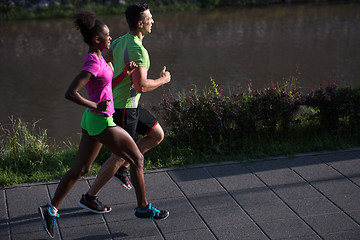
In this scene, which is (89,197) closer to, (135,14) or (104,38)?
(104,38)

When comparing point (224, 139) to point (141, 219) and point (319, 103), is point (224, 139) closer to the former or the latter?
point (319, 103)

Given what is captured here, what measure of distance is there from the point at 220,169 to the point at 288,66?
7.36 meters

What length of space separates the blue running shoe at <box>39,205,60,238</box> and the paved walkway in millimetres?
128

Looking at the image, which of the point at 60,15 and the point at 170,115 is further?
the point at 60,15

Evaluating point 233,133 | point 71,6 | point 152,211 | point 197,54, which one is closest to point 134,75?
point 152,211

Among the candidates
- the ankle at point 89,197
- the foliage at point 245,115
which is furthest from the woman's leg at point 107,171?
the foliage at point 245,115

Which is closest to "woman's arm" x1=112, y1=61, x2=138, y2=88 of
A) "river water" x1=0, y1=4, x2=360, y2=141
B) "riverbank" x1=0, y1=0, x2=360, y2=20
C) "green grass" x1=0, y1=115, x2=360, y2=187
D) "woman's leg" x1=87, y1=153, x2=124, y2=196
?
"woman's leg" x1=87, y1=153, x2=124, y2=196

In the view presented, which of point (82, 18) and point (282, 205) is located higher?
point (82, 18)

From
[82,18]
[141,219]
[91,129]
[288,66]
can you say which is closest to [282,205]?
[141,219]

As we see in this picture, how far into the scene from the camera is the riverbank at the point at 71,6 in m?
19.4

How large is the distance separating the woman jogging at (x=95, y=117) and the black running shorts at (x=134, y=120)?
37cm

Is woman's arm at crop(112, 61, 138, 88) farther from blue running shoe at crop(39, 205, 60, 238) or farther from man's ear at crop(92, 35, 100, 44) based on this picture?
blue running shoe at crop(39, 205, 60, 238)

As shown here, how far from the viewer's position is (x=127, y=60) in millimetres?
4414

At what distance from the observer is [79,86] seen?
393 cm
